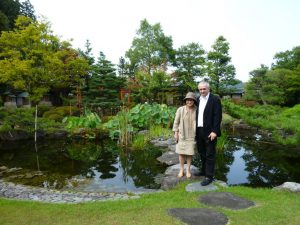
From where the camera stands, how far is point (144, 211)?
3611mm

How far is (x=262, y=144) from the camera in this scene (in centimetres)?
1128

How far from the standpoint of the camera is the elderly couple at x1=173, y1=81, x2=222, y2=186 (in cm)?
449

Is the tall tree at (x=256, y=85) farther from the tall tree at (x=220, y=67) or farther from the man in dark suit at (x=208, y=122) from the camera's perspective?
the man in dark suit at (x=208, y=122)

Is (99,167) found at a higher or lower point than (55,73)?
lower

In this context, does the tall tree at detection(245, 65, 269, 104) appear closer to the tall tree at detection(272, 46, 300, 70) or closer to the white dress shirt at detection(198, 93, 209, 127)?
the tall tree at detection(272, 46, 300, 70)

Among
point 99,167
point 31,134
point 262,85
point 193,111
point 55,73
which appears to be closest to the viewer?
point 193,111

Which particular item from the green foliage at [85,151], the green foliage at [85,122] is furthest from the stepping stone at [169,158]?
the green foliage at [85,122]

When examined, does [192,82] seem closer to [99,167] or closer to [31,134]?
[31,134]

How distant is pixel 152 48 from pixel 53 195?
66.3ft

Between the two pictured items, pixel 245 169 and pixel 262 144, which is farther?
pixel 262 144

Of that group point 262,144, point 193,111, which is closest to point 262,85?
point 262,144

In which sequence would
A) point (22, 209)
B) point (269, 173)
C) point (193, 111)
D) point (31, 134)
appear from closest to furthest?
point (22, 209) → point (193, 111) → point (269, 173) → point (31, 134)

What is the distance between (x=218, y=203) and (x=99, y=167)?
4.75m

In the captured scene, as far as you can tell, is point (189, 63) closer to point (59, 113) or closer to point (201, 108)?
point (59, 113)
